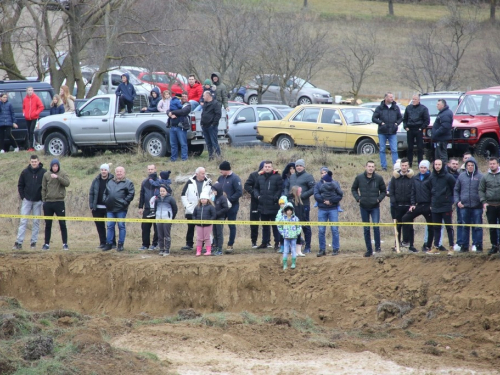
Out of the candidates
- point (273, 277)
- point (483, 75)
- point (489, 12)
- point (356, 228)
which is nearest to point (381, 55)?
point (489, 12)

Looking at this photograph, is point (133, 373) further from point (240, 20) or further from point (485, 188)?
point (240, 20)

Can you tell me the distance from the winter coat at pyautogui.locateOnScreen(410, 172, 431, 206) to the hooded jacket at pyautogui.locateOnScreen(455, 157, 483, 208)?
57cm

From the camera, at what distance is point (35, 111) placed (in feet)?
78.2

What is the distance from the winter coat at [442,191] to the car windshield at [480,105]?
22.5 ft

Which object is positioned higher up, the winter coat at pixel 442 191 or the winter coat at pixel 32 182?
the winter coat at pixel 32 182

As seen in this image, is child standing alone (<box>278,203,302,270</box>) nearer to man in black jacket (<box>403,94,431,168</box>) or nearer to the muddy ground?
the muddy ground

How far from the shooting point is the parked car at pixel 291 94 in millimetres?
36125

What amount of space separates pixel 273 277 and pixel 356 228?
11.7ft

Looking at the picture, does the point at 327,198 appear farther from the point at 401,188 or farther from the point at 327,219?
the point at 401,188

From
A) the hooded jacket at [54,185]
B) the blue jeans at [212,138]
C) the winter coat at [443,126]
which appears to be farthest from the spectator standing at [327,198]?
Answer: the blue jeans at [212,138]

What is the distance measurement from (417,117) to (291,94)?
17719 millimetres

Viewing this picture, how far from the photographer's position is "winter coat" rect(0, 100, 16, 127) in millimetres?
23359

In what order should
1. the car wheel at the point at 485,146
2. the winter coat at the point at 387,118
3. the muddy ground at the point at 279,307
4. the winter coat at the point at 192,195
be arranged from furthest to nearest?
1. the car wheel at the point at 485,146
2. the winter coat at the point at 387,118
3. the winter coat at the point at 192,195
4. the muddy ground at the point at 279,307

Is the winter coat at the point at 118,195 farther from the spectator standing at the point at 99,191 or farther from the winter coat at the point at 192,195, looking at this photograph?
the winter coat at the point at 192,195
